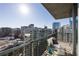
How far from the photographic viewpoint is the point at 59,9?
11.1 feet

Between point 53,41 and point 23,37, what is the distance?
59 cm

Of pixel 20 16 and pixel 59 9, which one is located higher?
pixel 59 9

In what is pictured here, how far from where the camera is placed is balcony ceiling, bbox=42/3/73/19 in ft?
10.9

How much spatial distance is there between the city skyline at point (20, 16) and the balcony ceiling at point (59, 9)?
83mm

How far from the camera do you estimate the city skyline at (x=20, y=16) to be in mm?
3326

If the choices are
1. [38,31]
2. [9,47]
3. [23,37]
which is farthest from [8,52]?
[38,31]

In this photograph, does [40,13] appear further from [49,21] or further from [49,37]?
[49,37]

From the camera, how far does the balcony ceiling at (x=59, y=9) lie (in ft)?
10.9

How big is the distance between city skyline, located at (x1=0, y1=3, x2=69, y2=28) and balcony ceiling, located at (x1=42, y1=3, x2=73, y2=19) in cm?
8

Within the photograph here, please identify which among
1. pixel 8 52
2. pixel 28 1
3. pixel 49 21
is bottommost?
pixel 8 52

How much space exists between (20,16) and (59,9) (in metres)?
0.77

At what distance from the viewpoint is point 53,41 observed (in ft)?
11.1

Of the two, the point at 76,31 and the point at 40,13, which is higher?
the point at 40,13

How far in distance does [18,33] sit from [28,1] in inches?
25.2
